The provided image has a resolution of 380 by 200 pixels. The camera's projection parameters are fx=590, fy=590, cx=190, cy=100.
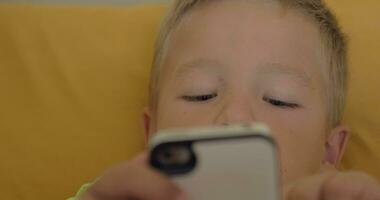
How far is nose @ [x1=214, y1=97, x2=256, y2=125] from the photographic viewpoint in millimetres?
685

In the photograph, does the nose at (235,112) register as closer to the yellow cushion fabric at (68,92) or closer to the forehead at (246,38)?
the forehead at (246,38)

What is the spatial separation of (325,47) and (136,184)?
51cm

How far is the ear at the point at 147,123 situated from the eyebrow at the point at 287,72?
0.64 ft

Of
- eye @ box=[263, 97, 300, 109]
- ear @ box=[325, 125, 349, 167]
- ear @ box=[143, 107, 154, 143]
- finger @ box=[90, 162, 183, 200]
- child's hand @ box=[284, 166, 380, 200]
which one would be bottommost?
ear @ box=[325, 125, 349, 167]

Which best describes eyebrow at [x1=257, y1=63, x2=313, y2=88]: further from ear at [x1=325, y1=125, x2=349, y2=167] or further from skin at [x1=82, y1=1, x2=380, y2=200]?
ear at [x1=325, y1=125, x2=349, y2=167]

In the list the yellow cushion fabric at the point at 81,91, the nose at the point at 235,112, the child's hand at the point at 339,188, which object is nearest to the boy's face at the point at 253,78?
the nose at the point at 235,112

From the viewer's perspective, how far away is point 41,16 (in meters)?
0.99

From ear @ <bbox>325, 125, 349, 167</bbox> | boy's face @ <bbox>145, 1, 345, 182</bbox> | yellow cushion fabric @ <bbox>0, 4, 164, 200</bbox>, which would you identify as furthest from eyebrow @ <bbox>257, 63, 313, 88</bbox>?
yellow cushion fabric @ <bbox>0, 4, 164, 200</bbox>

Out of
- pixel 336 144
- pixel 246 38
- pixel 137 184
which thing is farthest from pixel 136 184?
pixel 336 144

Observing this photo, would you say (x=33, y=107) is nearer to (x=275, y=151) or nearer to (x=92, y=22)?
(x=92, y=22)

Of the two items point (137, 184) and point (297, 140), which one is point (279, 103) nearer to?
point (297, 140)

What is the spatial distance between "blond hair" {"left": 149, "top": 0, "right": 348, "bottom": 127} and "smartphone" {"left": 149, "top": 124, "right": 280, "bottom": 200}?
414 millimetres

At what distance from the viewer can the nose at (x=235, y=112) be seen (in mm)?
685

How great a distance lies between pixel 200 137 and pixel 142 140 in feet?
1.64
